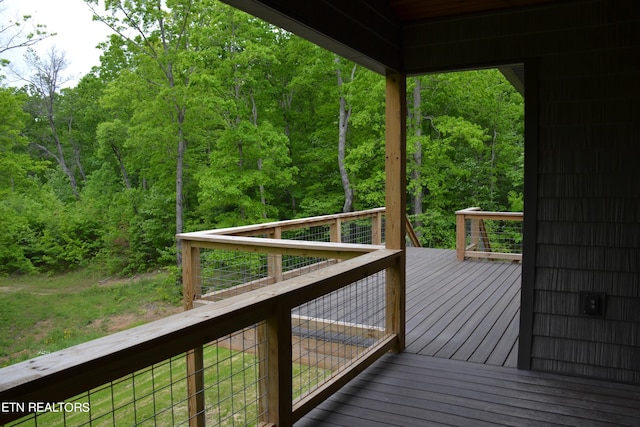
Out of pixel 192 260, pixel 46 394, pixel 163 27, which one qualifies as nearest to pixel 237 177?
pixel 163 27

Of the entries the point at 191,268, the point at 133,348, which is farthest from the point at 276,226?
the point at 133,348

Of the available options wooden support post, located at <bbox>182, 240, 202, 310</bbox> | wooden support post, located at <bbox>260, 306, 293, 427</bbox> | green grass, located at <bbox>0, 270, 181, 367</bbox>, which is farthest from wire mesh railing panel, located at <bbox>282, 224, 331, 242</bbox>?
green grass, located at <bbox>0, 270, 181, 367</bbox>

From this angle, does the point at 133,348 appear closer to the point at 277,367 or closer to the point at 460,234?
the point at 277,367

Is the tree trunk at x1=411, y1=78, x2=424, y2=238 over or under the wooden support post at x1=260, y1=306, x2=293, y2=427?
over

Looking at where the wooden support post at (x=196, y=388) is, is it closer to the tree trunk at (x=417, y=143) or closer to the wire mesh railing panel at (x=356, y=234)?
the wire mesh railing panel at (x=356, y=234)

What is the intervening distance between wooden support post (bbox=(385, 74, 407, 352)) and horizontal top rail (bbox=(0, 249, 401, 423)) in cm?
131

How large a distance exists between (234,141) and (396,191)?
406 inches

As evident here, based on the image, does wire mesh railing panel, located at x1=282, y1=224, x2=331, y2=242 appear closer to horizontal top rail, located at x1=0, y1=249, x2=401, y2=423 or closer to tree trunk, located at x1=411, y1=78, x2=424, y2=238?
tree trunk, located at x1=411, y1=78, x2=424, y2=238

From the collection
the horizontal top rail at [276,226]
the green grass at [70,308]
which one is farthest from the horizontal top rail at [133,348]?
the green grass at [70,308]

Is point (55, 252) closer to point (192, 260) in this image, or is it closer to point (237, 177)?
point (237, 177)

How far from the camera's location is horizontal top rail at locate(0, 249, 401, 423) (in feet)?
4.19

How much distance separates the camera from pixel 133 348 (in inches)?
61.2

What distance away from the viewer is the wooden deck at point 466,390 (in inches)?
108

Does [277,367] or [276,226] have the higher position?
[276,226]
